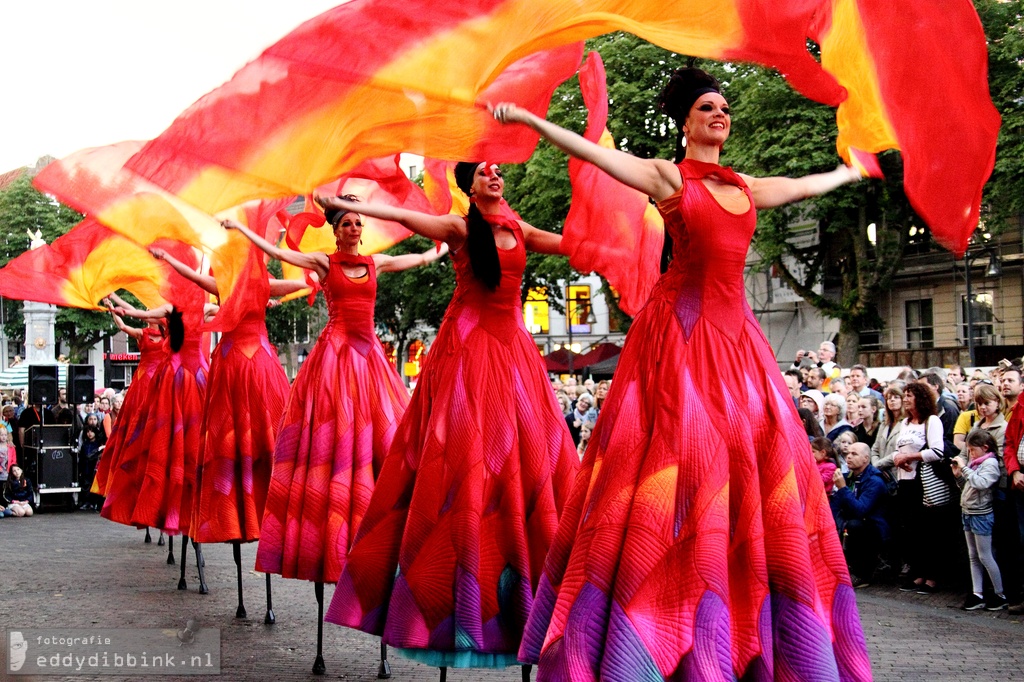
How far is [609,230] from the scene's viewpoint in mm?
5586

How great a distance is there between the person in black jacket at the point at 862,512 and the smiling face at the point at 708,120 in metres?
6.20

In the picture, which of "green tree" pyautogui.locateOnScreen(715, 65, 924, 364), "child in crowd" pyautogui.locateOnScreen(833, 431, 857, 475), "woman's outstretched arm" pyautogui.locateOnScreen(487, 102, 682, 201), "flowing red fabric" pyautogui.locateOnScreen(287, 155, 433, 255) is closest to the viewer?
"woman's outstretched arm" pyautogui.locateOnScreen(487, 102, 682, 201)

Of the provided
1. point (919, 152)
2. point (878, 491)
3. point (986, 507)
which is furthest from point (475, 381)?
point (878, 491)

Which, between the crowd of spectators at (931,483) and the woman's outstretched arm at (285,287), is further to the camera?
the crowd of spectators at (931,483)

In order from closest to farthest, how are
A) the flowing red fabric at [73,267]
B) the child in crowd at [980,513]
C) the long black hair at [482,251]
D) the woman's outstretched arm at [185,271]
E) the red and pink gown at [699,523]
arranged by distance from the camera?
the red and pink gown at [699,523], the long black hair at [482,251], the woman's outstretched arm at [185,271], the child in crowd at [980,513], the flowing red fabric at [73,267]

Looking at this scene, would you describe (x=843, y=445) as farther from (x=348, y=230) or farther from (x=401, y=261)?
(x=348, y=230)

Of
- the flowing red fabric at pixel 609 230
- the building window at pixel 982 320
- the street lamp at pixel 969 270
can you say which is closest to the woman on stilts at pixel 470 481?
the flowing red fabric at pixel 609 230

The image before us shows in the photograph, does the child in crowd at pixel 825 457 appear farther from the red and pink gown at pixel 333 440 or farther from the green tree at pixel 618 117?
the green tree at pixel 618 117

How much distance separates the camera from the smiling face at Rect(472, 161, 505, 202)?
5.55 m

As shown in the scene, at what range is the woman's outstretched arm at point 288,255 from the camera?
664cm

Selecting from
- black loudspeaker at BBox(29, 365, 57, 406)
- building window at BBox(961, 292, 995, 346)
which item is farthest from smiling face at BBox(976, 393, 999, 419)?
building window at BBox(961, 292, 995, 346)

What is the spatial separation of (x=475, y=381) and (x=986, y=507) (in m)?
5.18

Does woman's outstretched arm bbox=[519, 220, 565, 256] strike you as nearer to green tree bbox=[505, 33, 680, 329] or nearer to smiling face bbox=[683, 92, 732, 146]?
smiling face bbox=[683, 92, 732, 146]

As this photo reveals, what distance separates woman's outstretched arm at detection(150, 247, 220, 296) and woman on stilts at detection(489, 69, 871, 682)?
14.9 feet
